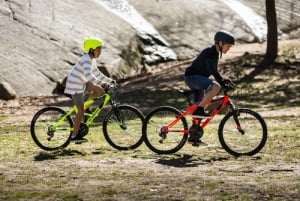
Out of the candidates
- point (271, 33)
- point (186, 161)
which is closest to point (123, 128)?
point (186, 161)

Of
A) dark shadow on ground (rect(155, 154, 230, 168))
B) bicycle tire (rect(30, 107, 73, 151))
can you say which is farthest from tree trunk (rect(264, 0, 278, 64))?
dark shadow on ground (rect(155, 154, 230, 168))

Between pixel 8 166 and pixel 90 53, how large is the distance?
2295mm

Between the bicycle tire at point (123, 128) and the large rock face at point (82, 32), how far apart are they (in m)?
11.5

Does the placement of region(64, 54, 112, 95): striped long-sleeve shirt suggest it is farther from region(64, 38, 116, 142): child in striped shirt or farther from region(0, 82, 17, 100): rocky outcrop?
region(0, 82, 17, 100): rocky outcrop

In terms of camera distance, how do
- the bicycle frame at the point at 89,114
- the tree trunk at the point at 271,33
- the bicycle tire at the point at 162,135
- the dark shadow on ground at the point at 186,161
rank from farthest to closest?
the tree trunk at the point at 271,33 → the bicycle frame at the point at 89,114 → the bicycle tire at the point at 162,135 → the dark shadow on ground at the point at 186,161

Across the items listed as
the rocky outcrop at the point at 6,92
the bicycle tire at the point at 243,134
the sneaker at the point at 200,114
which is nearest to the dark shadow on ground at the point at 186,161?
the bicycle tire at the point at 243,134

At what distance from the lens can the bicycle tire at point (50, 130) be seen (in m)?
11.1

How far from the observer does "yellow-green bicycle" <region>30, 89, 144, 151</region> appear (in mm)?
10969

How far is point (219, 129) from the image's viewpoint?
408 inches

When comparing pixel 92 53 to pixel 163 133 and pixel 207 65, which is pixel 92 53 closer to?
pixel 163 133

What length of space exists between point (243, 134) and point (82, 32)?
16153mm

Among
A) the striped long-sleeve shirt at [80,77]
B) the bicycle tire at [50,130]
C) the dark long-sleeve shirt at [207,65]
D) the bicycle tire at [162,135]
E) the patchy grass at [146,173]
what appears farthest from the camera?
the bicycle tire at [50,130]

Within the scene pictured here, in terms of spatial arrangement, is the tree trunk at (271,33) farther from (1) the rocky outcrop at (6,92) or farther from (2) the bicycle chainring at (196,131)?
(2) the bicycle chainring at (196,131)

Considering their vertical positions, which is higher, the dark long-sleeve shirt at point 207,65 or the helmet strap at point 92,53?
the helmet strap at point 92,53
